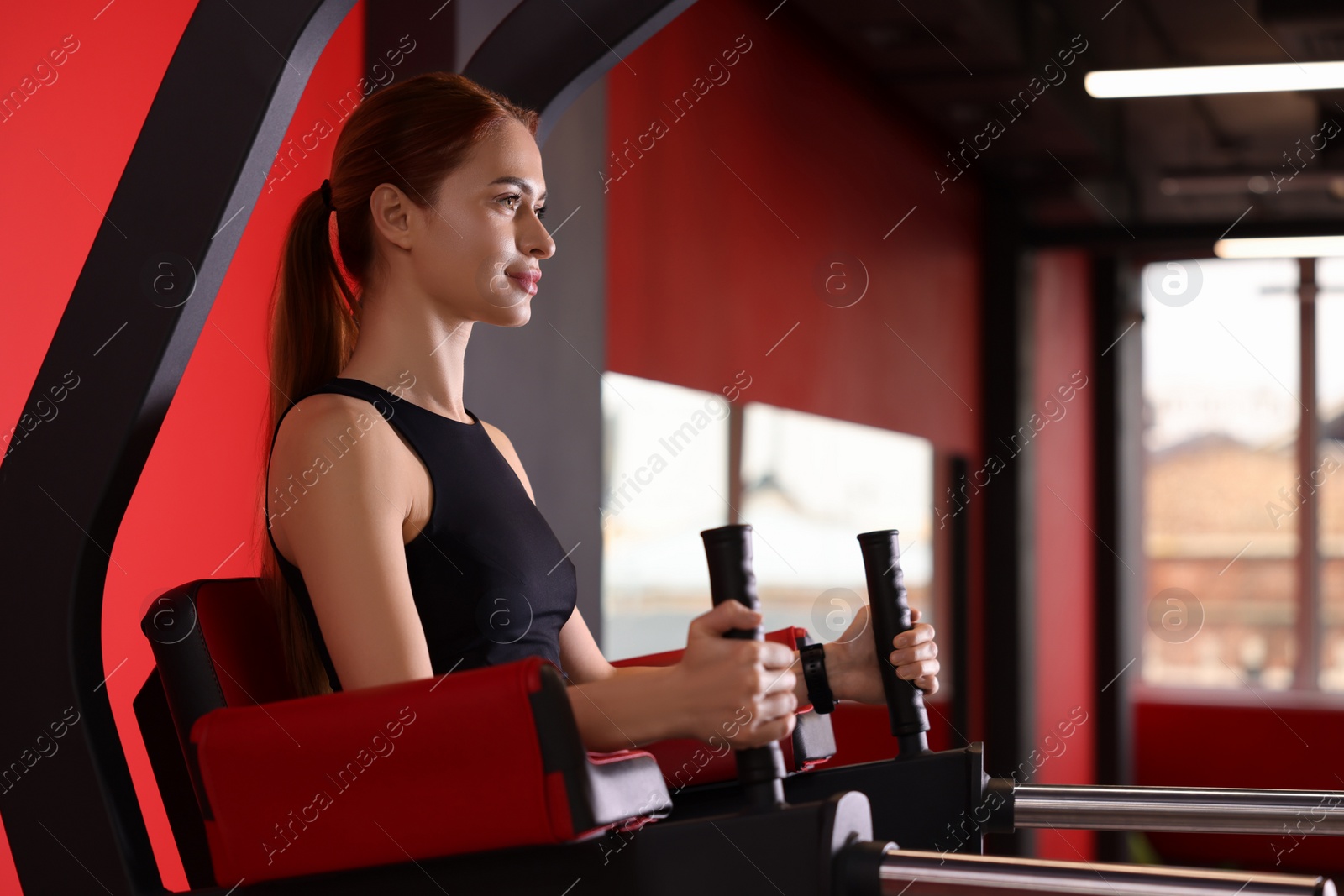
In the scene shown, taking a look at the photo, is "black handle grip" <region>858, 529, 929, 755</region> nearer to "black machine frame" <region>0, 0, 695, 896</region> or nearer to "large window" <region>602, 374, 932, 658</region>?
"black machine frame" <region>0, 0, 695, 896</region>

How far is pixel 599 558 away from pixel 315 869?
137 cm

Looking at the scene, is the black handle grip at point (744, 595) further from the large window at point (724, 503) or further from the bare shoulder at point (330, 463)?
the large window at point (724, 503)

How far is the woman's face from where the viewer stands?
4.46 ft

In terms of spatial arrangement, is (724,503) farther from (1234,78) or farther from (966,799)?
(1234,78)

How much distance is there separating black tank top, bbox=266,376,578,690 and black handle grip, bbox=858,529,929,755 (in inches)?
14.0

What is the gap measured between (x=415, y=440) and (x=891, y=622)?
52 cm

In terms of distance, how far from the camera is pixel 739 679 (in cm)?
96

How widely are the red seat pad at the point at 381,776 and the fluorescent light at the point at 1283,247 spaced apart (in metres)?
5.87

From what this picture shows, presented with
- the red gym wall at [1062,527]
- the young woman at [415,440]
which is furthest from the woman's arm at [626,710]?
the red gym wall at [1062,527]

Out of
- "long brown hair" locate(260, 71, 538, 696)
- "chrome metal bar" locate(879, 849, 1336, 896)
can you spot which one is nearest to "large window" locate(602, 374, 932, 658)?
"long brown hair" locate(260, 71, 538, 696)

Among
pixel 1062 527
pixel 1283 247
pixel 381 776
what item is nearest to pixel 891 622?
pixel 381 776

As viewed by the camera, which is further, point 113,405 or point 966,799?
point 966,799

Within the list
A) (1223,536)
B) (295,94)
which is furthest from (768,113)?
(1223,536)

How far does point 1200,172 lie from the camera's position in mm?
5906
